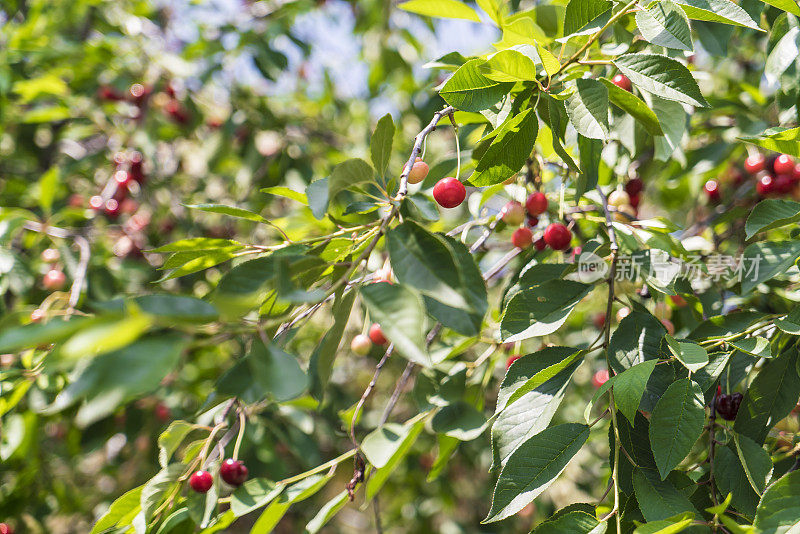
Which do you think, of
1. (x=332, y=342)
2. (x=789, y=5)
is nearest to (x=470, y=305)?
(x=332, y=342)

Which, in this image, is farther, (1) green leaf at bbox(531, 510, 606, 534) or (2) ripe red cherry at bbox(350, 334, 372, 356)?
(2) ripe red cherry at bbox(350, 334, 372, 356)

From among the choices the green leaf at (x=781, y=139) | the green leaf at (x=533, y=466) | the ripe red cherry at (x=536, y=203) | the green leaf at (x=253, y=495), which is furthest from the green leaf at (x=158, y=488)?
the green leaf at (x=781, y=139)

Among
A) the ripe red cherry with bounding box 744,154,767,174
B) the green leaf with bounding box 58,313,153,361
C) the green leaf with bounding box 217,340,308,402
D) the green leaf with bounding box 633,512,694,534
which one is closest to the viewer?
the green leaf with bounding box 58,313,153,361

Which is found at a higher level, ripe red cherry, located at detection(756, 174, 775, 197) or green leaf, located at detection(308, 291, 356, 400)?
green leaf, located at detection(308, 291, 356, 400)

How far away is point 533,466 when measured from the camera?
2.52 ft

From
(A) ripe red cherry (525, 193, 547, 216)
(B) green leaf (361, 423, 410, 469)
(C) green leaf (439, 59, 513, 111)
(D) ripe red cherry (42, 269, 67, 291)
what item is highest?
(C) green leaf (439, 59, 513, 111)

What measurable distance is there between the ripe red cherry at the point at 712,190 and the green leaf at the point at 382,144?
1389mm

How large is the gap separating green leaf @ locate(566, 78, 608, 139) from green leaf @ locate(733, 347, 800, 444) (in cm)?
47

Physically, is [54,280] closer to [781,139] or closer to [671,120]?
[671,120]

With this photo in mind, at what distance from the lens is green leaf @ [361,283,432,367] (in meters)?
0.57

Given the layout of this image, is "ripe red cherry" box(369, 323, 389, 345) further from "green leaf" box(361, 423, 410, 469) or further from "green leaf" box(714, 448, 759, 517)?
"green leaf" box(714, 448, 759, 517)

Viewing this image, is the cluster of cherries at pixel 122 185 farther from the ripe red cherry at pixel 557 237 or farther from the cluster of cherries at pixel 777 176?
the cluster of cherries at pixel 777 176

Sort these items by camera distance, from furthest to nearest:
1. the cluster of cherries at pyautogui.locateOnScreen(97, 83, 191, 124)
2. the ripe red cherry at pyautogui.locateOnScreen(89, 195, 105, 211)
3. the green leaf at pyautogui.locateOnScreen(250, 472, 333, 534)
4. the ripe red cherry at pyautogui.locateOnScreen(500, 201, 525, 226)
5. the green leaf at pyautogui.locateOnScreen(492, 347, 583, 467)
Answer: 1. the cluster of cherries at pyautogui.locateOnScreen(97, 83, 191, 124)
2. the ripe red cherry at pyautogui.locateOnScreen(89, 195, 105, 211)
3. the ripe red cherry at pyautogui.locateOnScreen(500, 201, 525, 226)
4. the green leaf at pyautogui.locateOnScreen(250, 472, 333, 534)
5. the green leaf at pyautogui.locateOnScreen(492, 347, 583, 467)

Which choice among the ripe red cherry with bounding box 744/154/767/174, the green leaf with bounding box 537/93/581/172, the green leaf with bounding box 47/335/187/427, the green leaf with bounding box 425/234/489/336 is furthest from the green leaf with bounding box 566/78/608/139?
the ripe red cherry with bounding box 744/154/767/174
